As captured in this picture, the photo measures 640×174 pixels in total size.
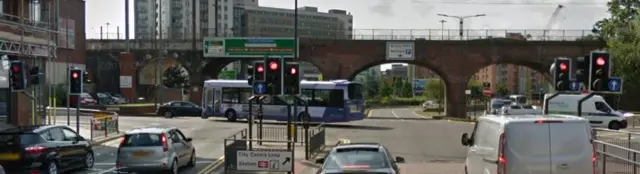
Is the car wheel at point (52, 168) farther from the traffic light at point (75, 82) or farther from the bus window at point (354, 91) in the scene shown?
the bus window at point (354, 91)

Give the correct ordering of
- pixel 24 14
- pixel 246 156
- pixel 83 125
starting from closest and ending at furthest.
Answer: pixel 246 156 → pixel 24 14 → pixel 83 125

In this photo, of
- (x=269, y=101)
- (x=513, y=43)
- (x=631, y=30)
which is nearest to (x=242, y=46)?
(x=269, y=101)

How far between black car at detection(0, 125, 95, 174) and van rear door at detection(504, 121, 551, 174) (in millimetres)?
12014

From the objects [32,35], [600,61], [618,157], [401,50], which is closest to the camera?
[618,157]

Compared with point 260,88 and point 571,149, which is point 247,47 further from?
point 571,149

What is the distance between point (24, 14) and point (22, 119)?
203 inches

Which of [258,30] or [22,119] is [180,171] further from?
[258,30]

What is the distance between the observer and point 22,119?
35.5 meters

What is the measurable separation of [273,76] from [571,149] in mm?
11185

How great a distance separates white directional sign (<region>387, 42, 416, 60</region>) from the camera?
61.2 metres

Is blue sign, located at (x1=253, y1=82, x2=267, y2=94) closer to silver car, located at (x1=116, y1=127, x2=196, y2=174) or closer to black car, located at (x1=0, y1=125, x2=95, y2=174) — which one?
silver car, located at (x1=116, y1=127, x2=196, y2=174)

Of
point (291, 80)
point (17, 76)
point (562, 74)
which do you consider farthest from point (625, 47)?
point (17, 76)

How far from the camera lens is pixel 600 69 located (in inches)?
782

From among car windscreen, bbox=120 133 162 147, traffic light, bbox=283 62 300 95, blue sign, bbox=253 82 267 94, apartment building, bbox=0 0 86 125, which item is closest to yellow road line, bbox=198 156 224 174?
car windscreen, bbox=120 133 162 147
